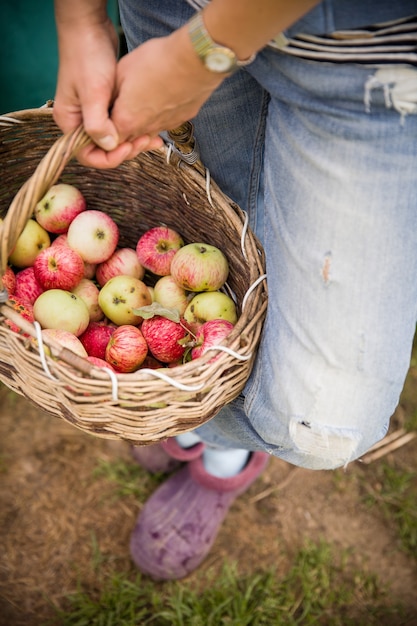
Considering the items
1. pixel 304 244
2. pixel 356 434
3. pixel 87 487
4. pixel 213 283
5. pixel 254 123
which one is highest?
pixel 254 123

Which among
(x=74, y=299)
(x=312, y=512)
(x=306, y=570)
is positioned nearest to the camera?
(x=74, y=299)

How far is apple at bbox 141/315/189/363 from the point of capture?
1183 millimetres

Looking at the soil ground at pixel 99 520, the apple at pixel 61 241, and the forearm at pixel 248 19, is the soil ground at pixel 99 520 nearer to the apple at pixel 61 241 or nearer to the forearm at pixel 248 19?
the apple at pixel 61 241

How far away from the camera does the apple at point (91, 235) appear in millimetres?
1319

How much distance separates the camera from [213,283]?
1.26 meters

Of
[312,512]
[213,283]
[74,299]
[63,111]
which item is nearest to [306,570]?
[312,512]

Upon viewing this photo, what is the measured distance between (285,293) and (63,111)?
51 cm

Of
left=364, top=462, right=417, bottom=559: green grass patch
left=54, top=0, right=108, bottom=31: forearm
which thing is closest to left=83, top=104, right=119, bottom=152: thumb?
left=54, top=0, right=108, bottom=31: forearm

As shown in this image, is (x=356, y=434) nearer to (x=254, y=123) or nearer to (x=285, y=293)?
(x=285, y=293)

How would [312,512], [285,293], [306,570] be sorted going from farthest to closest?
[312,512] → [306,570] → [285,293]

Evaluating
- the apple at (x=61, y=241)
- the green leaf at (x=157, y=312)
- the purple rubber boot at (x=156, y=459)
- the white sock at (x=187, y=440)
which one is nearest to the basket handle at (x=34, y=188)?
the green leaf at (x=157, y=312)

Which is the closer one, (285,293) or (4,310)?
(4,310)

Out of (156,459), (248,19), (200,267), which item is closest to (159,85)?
(248,19)

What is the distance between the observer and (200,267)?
4.05 feet
